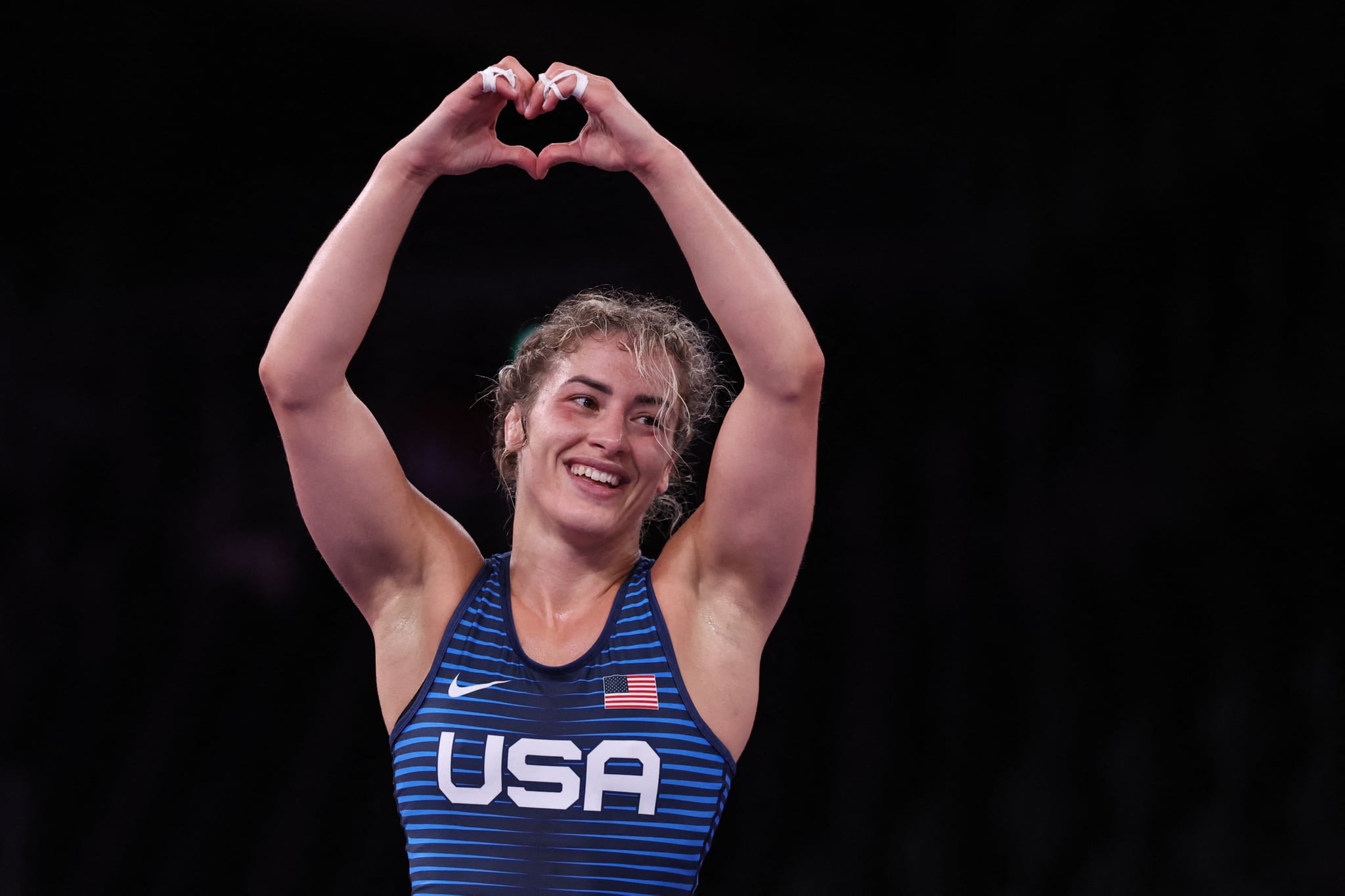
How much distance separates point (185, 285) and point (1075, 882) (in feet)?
9.59

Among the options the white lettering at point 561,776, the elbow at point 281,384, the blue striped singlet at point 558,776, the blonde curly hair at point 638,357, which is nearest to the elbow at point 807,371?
the blonde curly hair at point 638,357

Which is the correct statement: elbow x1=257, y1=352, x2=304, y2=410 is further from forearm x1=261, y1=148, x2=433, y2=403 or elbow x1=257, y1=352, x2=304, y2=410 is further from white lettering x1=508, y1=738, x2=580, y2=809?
white lettering x1=508, y1=738, x2=580, y2=809

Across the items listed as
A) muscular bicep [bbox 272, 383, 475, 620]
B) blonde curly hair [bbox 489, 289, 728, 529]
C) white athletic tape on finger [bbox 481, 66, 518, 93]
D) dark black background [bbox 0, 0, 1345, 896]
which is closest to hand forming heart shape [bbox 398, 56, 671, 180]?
white athletic tape on finger [bbox 481, 66, 518, 93]

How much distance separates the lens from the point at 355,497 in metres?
1.55

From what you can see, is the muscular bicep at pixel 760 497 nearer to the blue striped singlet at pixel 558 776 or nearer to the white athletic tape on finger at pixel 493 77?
the blue striped singlet at pixel 558 776

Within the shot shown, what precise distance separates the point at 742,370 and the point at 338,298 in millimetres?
519

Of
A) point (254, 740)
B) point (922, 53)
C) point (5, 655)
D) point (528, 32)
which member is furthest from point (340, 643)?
point (922, 53)

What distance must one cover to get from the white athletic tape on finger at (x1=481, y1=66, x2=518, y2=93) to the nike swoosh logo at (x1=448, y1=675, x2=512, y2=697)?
77 centimetres

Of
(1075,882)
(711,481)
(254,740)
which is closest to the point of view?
(711,481)

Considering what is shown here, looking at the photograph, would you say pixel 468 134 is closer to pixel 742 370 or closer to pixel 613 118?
pixel 613 118

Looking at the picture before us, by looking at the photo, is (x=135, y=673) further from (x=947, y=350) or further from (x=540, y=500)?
(x=947, y=350)

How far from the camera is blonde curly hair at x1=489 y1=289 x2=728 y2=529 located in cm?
169

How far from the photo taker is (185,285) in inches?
137

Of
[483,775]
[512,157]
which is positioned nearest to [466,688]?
[483,775]
